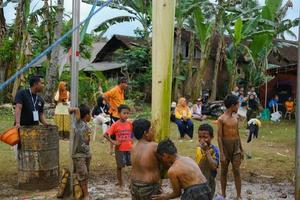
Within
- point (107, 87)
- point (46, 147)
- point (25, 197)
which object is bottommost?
point (25, 197)

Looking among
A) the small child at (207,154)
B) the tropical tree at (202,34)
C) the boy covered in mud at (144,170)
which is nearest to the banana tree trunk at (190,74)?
the tropical tree at (202,34)

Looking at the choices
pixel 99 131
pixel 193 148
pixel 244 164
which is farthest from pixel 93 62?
pixel 244 164

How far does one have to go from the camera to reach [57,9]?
1791 cm

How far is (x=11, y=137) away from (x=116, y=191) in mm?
1750

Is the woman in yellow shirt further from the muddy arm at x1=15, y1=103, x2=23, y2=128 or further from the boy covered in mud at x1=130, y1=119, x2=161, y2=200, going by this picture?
the boy covered in mud at x1=130, y1=119, x2=161, y2=200

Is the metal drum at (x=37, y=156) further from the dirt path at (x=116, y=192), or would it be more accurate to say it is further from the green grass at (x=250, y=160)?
the green grass at (x=250, y=160)

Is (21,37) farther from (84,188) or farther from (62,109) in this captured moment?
(84,188)

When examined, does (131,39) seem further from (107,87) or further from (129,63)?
(107,87)

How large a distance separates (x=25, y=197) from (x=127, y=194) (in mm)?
1456

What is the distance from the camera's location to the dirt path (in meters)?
6.99

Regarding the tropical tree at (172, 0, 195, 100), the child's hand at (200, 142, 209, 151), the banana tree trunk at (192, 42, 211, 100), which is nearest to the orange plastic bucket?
the child's hand at (200, 142, 209, 151)

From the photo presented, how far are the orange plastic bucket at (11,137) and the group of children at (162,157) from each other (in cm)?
113

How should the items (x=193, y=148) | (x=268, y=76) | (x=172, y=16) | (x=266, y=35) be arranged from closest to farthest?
(x=172, y=16), (x=193, y=148), (x=266, y=35), (x=268, y=76)

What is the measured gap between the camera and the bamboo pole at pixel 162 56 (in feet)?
21.2
